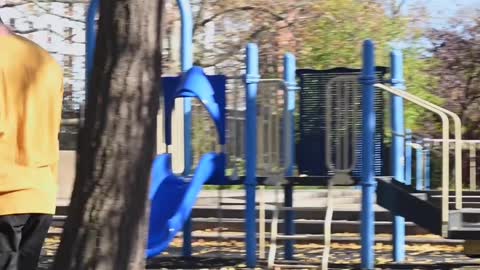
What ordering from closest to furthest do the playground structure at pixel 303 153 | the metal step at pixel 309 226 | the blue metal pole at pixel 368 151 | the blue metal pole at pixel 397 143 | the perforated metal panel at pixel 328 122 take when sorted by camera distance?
the blue metal pole at pixel 368 151
the playground structure at pixel 303 153
the perforated metal panel at pixel 328 122
the blue metal pole at pixel 397 143
the metal step at pixel 309 226

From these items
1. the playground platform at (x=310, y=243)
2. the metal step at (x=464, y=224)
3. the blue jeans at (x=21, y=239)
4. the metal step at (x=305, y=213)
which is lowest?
the playground platform at (x=310, y=243)

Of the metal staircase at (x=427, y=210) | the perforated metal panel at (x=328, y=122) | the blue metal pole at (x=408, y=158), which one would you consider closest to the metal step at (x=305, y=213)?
the blue metal pole at (x=408, y=158)

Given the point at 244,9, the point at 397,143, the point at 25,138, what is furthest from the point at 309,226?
the point at 25,138

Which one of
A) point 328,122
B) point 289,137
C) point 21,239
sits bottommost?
point 21,239

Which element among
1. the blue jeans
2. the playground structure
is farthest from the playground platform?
the blue jeans

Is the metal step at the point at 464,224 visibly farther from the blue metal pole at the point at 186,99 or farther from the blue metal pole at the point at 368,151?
the blue metal pole at the point at 186,99

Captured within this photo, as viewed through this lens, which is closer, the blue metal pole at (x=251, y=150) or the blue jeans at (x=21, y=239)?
the blue jeans at (x=21, y=239)

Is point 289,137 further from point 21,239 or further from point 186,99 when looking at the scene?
point 21,239

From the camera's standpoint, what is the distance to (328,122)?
10531 mm

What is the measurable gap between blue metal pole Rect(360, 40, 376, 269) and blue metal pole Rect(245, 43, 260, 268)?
41.6 inches

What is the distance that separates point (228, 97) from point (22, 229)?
23.7 feet

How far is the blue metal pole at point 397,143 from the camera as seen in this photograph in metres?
10.7

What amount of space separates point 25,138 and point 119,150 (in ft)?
3.98

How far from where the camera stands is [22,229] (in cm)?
385
